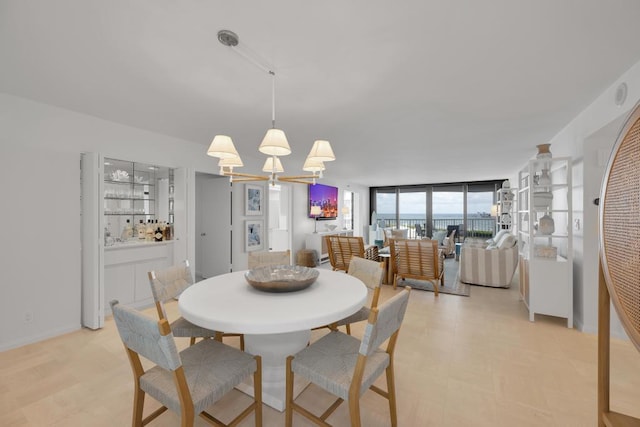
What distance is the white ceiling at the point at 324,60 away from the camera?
145 cm

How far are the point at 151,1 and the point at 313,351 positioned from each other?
2.02m

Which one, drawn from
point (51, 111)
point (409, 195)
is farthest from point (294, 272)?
point (409, 195)

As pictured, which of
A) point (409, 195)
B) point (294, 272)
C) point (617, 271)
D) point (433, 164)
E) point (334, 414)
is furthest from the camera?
point (409, 195)

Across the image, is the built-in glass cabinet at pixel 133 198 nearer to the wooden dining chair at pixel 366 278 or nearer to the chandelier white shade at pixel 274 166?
the chandelier white shade at pixel 274 166

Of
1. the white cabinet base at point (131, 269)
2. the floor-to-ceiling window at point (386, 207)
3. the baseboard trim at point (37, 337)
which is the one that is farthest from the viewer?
the floor-to-ceiling window at point (386, 207)

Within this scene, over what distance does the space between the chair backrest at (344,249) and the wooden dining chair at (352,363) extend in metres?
2.79

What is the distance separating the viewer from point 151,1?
137cm

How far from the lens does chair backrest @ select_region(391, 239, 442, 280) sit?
4091mm

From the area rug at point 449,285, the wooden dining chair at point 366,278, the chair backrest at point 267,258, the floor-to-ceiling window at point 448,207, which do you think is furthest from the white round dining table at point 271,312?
the floor-to-ceiling window at point 448,207

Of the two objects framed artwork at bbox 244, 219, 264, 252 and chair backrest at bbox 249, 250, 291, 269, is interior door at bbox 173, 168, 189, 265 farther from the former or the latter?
chair backrest at bbox 249, 250, 291, 269

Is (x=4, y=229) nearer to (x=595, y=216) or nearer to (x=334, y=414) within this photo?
(x=334, y=414)

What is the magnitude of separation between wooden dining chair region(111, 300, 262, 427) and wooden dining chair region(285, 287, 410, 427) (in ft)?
0.84

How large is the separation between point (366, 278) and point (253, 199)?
3196mm

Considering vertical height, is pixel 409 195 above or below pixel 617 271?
above
